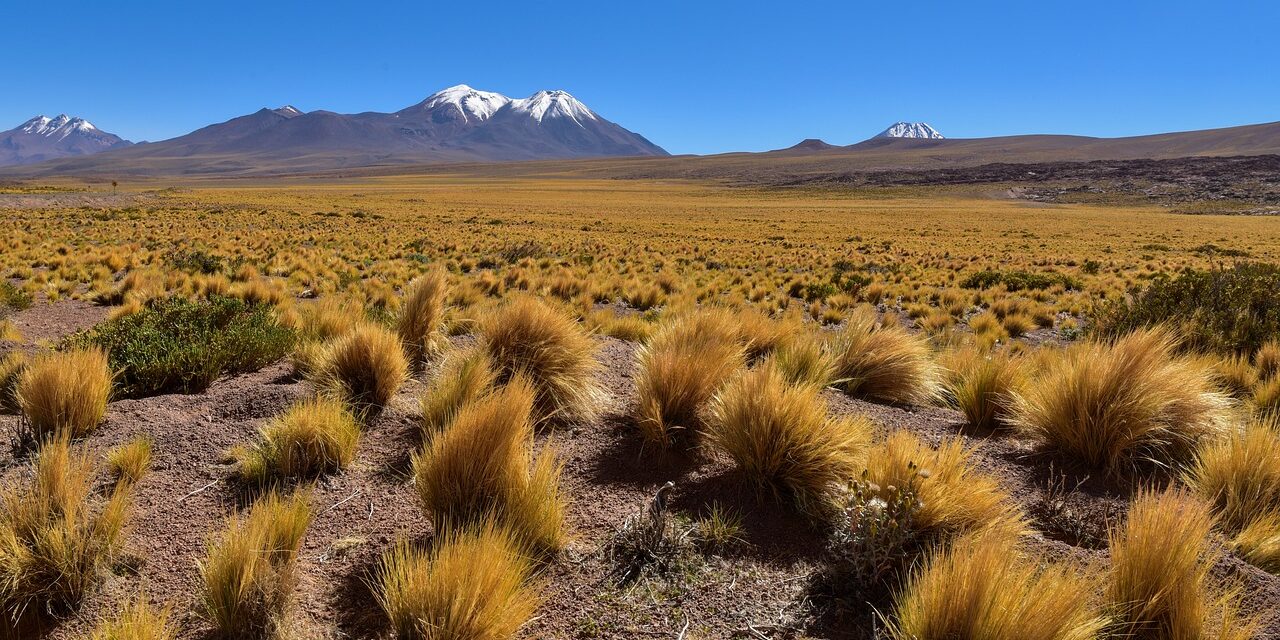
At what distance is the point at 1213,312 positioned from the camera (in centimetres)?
754

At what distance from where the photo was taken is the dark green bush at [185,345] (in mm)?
4727

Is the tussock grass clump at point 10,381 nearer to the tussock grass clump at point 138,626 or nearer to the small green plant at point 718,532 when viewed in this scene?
the tussock grass clump at point 138,626

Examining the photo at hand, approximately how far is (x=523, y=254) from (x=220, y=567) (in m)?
18.9

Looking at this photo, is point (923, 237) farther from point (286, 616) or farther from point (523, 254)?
point (286, 616)

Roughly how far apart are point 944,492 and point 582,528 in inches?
64.6

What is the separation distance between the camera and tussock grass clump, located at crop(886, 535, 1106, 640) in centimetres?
202

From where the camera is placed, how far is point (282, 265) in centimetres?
1523

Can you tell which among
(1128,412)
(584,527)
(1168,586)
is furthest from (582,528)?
(1128,412)

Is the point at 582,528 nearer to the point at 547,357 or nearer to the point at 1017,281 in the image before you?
the point at 547,357

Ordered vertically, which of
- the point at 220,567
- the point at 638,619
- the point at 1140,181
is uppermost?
the point at 1140,181

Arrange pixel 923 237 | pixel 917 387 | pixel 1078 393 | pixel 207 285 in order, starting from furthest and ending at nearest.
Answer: pixel 923 237 → pixel 207 285 → pixel 917 387 → pixel 1078 393

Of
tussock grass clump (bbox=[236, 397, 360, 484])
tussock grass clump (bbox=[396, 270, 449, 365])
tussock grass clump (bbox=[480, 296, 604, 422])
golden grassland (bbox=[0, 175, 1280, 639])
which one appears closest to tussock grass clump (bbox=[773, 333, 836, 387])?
golden grassland (bbox=[0, 175, 1280, 639])

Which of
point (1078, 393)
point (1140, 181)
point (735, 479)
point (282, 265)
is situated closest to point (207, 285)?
point (282, 265)

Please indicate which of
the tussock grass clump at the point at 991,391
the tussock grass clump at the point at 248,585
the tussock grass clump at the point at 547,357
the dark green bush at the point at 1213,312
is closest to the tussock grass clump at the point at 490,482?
the tussock grass clump at the point at 248,585
